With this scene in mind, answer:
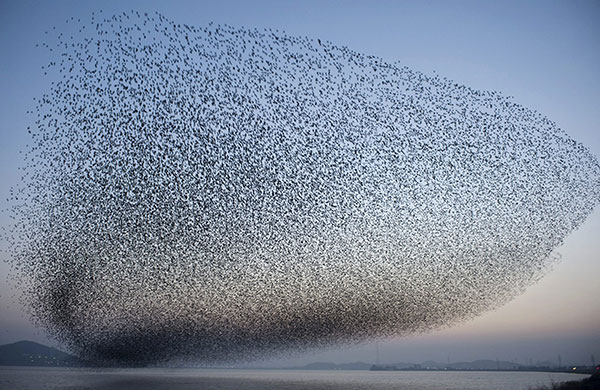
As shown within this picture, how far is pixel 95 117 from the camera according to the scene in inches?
943

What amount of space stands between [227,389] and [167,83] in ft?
310

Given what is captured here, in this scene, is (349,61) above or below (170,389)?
above

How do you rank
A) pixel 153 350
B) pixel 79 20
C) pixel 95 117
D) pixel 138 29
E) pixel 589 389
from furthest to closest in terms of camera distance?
pixel 153 350, pixel 589 389, pixel 95 117, pixel 79 20, pixel 138 29

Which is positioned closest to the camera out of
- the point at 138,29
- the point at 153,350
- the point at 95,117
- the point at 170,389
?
the point at 138,29

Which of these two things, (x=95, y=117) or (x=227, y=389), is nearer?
(x=95, y=117)

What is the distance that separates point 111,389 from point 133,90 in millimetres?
89640

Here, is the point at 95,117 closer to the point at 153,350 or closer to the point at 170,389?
the point at 170,389

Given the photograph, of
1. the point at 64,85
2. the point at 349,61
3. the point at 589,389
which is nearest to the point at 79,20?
the point at 64,85

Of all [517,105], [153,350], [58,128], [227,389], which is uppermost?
[517,105]

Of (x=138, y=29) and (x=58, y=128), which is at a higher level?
(x=138, y=29)

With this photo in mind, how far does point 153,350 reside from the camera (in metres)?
118

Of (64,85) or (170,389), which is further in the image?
(170,389)

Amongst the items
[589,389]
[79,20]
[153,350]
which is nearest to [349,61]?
[79,20]

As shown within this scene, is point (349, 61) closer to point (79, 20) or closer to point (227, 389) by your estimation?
point (79, 20)
